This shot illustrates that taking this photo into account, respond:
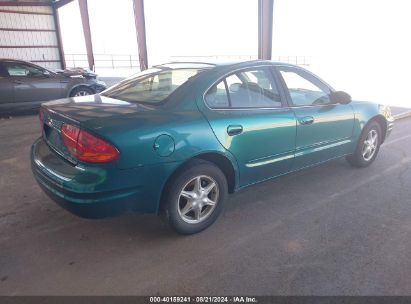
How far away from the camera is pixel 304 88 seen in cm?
400

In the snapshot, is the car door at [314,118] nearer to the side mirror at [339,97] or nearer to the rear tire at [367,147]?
the side mirror at [339,97]

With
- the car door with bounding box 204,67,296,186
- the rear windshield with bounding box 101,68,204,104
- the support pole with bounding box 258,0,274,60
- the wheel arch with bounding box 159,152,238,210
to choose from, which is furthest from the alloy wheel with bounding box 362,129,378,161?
the support pole with bounding box 258,0,274,60

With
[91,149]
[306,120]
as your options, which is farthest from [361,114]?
[91,149]

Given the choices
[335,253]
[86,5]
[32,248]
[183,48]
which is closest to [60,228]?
[32,248]

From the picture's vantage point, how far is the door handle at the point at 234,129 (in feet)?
10.1

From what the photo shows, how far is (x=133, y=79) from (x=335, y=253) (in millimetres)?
2626

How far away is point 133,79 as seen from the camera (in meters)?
3.74

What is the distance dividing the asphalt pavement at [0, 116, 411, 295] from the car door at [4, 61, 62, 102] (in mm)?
5294

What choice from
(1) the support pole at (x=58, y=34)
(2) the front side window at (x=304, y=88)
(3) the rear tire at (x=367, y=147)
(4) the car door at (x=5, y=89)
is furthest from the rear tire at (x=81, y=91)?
(1) the support pole at (x=58, y=34)

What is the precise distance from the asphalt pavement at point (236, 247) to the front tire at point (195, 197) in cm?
13

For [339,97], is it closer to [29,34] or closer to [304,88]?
[304,88]

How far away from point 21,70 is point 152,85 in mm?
6775

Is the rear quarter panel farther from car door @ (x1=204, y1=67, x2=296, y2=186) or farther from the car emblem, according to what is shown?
the car emblem

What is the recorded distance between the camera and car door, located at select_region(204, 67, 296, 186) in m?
3.10
